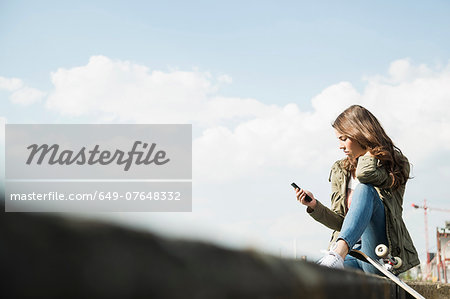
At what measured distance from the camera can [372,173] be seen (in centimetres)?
303

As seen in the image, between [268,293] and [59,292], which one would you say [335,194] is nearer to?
[268,293]

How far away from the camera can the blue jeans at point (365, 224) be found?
284 centimetres

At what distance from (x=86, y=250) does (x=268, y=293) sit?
23 cm

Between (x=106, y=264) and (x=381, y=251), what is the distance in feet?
9.25

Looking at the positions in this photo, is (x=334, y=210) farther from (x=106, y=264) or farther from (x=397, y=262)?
(x=106, y=264)

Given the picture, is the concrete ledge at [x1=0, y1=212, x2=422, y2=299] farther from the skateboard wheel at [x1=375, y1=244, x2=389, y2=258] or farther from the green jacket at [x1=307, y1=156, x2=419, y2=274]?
the green jacket at [x1=307, y1=156, x2=419, y2=274]

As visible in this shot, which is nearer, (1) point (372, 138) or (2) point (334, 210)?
(1) point (372, 138)

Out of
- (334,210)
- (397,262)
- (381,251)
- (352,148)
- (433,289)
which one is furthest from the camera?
(433,289)

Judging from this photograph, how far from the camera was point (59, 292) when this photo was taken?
0.24 meters

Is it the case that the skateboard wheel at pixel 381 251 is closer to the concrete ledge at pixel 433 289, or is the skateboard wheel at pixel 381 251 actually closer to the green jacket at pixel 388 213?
the green jacket at pixel 388 213

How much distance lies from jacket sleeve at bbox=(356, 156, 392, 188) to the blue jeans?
1.6 inches

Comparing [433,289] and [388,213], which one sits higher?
[388,213]

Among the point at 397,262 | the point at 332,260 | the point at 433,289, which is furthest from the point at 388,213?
the point at 433,289

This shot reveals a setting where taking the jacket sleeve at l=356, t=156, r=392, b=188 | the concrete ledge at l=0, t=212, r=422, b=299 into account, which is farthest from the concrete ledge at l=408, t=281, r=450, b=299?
the concrete ledge at l=0, t=212, r=422, b=299
